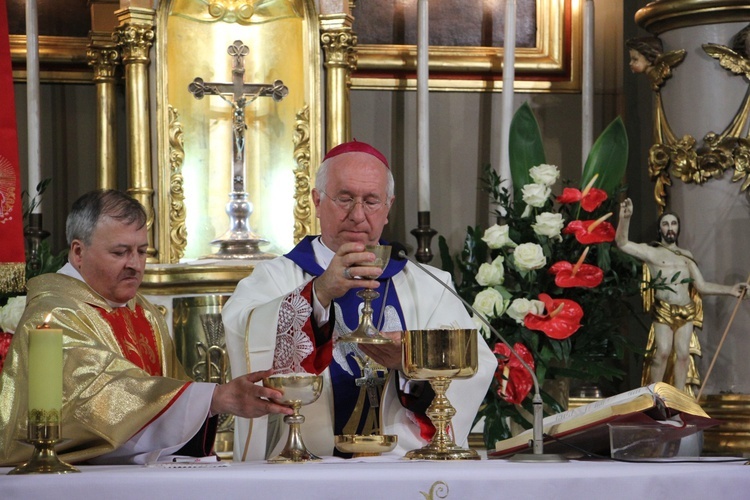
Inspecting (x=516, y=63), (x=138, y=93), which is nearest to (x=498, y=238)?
(x=516, y=63)

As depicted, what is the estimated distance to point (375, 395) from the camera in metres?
3.70

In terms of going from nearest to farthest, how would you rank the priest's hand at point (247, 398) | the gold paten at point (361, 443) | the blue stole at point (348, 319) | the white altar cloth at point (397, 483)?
the white altar cloth at point (397, 483)
the priest's hand at point (247, 398)
the gold paten at point (361, 443)
the blue stole at point (348, 319)

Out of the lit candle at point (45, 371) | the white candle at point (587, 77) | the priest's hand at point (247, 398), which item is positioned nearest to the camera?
the lit candle at point (45, 371)

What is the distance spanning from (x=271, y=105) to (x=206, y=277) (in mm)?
947

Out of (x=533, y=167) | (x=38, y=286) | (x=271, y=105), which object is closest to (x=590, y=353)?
(x=533, y=167)

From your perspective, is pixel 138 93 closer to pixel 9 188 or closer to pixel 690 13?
pixel 9 188

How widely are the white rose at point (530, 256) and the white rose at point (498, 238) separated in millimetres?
112

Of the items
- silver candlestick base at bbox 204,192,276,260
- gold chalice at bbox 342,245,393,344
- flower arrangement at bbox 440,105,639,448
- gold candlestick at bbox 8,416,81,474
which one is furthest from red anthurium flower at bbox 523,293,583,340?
gold candlestick at bbox 8,416,81,474

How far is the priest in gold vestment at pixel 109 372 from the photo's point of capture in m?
3.17

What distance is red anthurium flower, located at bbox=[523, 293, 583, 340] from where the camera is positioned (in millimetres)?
4586

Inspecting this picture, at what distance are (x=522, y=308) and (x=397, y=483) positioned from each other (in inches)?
84.9

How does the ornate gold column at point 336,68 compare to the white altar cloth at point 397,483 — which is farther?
the ornate gold column at point 336,68

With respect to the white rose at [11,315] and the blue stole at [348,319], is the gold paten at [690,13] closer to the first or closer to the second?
the blue stole at [348,319]

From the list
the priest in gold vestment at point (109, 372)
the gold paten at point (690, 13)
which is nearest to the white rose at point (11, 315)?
the priest in gold vestment at point (109, 372)
